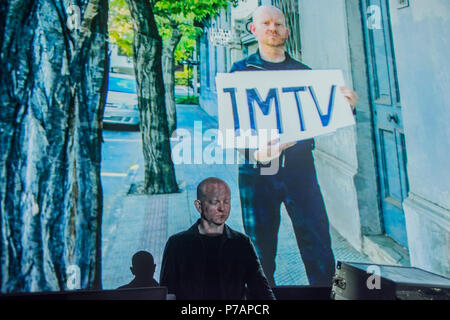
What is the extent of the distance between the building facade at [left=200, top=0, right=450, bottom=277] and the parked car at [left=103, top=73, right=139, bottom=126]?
1.69ft

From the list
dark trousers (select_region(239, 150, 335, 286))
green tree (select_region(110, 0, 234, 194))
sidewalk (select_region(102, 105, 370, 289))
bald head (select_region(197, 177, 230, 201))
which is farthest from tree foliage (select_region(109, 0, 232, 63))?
dark trousers (select_region(239, 150, 335, 286))

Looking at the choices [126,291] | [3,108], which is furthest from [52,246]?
[3,108]

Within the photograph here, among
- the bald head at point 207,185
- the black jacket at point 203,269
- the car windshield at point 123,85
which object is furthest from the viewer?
the car windshield at point 123,85

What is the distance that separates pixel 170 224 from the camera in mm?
2049

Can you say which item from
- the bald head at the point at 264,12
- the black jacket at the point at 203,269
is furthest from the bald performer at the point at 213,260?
the bald head at the point at 264,12

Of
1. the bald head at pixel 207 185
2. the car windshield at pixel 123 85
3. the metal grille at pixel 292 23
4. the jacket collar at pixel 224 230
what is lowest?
the jacket collar at pixel 224 230

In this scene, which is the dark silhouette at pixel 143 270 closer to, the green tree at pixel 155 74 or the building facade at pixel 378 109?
the green tree at pixel 155 74

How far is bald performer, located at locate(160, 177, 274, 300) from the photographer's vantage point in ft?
6.32

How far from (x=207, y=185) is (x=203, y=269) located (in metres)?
0.54

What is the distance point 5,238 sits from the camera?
1934mm

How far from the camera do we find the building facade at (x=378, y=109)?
199 centimetres

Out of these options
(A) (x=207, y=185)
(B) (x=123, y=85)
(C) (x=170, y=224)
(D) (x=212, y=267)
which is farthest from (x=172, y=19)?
(D) (x=212, y=267)

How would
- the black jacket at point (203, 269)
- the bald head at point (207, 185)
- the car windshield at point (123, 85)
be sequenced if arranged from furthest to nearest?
the car windshield at point (123, 85)
the bald head at point (207, 185)
the black jacket at point (203, 269)
